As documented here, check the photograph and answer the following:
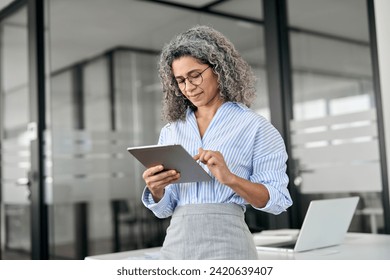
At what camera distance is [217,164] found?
49.2 inches

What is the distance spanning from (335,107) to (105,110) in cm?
160

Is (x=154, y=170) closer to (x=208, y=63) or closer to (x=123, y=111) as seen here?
(x=208, y=63)

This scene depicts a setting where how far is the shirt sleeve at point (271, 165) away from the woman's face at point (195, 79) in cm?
17

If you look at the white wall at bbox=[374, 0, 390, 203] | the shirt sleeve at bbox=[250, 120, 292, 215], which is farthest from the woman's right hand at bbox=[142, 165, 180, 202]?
the white wall at bbox=[374, 0, 390, 203]

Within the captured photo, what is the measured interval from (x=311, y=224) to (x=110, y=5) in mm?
2802

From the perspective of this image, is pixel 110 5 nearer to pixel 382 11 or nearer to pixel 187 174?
pixel 382 11

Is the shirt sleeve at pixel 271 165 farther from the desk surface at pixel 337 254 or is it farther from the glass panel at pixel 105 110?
the glass panel at pixel 105 110

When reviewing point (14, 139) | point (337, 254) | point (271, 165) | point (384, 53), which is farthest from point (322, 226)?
point (14, 139)

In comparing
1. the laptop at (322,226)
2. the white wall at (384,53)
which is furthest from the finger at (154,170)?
the white wall at (384,53)

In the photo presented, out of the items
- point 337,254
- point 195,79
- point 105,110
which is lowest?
point 337,254

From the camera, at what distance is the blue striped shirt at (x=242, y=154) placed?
1.36 m

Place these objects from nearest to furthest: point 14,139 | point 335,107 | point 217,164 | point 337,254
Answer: point 217,164 → point 337,254 → point 335,107 → point 14,139

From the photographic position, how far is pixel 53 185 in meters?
3.90
